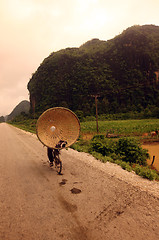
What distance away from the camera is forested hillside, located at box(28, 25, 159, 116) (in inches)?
2384

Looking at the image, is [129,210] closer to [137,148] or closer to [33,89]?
[137,148]

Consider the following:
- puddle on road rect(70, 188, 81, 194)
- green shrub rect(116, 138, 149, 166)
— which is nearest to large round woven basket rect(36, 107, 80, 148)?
puddle on road rect(70, 188, 81, 194)

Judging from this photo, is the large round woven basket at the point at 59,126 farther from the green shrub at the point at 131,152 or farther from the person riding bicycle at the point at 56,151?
the green shrub at the point at 131,152

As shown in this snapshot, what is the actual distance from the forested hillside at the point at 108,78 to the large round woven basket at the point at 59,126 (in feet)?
172

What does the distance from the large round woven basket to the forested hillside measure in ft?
Result: 172

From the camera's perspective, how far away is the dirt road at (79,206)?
238 cm

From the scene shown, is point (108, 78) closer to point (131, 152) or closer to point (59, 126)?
point (131, 152)

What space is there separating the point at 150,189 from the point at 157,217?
1137mm

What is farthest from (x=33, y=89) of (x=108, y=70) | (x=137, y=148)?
(x=137, y=148)

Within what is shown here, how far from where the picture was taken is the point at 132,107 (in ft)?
186

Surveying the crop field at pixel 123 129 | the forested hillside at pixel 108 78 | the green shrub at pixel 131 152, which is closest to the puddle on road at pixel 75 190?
the green shrub at pixel 131 152

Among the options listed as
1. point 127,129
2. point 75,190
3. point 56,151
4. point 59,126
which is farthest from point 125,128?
point 75,190

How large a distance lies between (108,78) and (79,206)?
2809 inches

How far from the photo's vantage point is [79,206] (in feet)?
10.1
